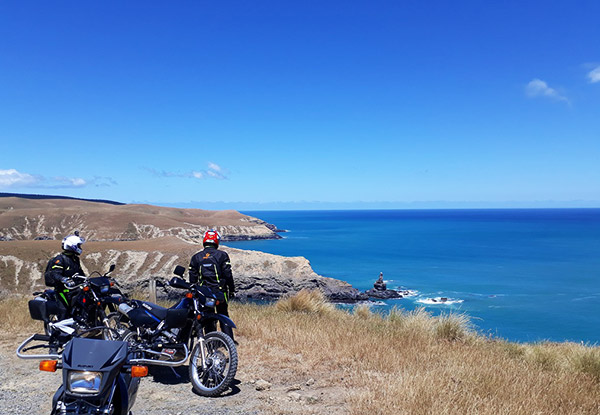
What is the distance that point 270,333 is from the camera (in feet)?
30.0

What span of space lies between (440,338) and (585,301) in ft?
184

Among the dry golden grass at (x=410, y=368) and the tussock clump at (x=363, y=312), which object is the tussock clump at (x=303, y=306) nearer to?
the tussock clump at (x=363, y=312)

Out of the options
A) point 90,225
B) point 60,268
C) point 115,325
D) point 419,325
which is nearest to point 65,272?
point 60,268

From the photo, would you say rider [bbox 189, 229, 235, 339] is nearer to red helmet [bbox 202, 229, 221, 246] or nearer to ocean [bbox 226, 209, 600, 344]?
red helmet [bbox 202, 229, 221, 246]

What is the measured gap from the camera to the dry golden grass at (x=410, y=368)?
5.29 m

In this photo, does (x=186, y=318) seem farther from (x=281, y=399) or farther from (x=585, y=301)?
(x=585, y=301)

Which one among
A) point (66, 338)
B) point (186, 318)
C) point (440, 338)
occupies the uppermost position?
point (186, 318)

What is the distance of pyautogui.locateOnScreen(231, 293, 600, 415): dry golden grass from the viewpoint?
528 cm

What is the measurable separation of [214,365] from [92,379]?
9.45 ft

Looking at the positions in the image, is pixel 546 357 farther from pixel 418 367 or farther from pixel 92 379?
pixel 92 379

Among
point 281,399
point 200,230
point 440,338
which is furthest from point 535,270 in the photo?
point 200,230

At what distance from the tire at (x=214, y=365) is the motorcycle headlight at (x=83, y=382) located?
2.64 metres

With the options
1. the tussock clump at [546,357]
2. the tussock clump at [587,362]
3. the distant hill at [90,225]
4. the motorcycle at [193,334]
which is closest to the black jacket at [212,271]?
the motorcycle at [193,334]

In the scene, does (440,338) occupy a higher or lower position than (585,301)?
higher
